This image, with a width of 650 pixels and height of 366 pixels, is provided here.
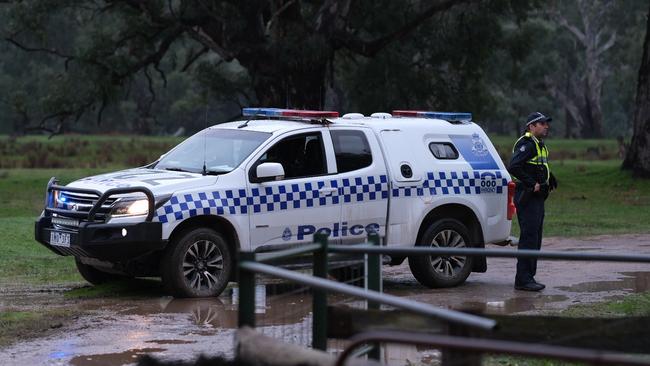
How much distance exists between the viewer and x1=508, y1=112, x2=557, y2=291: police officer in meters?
13.1

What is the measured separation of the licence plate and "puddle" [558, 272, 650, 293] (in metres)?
5.25

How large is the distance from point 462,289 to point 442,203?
0.95m

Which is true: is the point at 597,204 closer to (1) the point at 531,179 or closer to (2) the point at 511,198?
(2) the point at 511,198

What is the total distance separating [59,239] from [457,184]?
4.30 metres

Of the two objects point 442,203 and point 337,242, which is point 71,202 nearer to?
point 337,242

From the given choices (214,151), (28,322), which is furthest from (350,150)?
(28,322)

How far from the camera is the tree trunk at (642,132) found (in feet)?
101

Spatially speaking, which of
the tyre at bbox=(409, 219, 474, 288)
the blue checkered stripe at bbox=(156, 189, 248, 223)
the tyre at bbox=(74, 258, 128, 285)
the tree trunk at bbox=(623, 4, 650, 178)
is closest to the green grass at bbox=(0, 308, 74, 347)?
the blue checkered stripe at bbox=(156, 189, 248, 223)

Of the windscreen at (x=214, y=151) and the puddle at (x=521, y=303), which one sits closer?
the puddle at (x=521, y=303)

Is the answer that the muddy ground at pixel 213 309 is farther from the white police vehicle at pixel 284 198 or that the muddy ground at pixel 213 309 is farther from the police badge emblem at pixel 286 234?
the police badge emblem at pixel 286 234

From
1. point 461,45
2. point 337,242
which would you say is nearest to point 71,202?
point 337,242

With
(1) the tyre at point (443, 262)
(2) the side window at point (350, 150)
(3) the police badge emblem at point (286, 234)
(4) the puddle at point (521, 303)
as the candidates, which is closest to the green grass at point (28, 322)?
(3) the police badge emblem at point (286, 234)

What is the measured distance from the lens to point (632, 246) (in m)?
17.6

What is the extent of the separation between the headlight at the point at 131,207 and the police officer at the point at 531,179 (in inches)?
151
